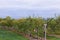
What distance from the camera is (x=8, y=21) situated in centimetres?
2888

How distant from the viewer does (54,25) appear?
27.1 meters

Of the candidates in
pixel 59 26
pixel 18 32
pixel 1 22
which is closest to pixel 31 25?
pixel 18 32

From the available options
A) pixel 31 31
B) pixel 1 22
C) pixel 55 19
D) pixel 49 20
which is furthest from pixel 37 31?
pixel 1 22

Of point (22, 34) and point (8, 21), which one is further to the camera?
point (8, 21)

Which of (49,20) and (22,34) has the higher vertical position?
(49,20)

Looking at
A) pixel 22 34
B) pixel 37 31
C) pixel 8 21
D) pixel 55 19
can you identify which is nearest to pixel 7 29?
pixel 8 21

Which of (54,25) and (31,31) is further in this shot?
(54,25)

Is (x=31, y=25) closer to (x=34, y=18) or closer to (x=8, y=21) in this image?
(x=34, y=18)

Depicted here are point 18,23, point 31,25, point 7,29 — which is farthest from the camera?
point 7,29

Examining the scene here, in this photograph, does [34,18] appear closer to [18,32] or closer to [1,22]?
[18,32]

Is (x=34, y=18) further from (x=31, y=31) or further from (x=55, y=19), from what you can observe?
(x=55, y=19)

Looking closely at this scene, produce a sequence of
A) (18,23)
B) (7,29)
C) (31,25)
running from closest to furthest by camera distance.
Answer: (31,25), (18,23), (7,29)

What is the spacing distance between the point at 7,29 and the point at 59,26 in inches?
286

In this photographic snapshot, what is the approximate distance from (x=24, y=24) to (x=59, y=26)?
Answer: 502cm
